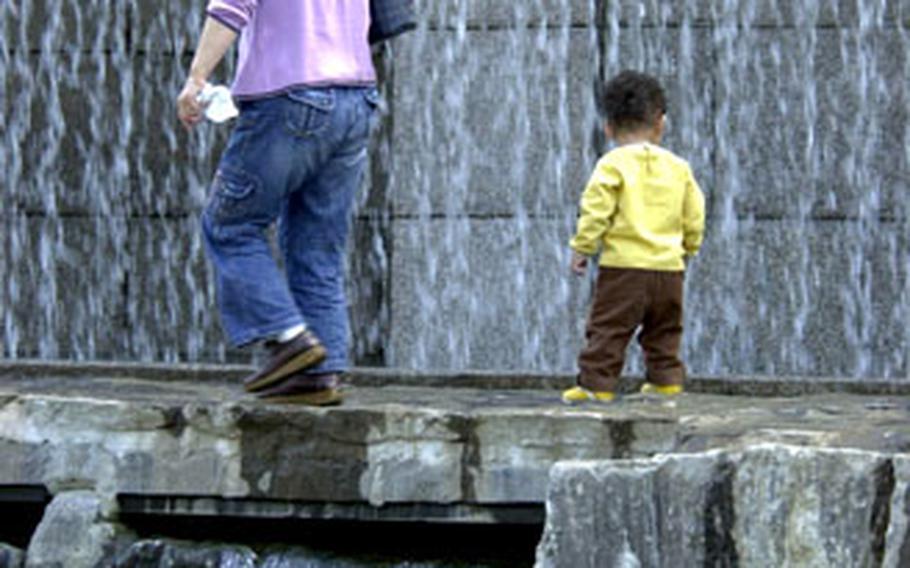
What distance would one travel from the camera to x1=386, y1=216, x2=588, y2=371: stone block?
340 inches

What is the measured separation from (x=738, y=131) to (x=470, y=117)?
1.13 metres

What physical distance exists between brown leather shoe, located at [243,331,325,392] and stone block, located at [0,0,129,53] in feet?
14.2

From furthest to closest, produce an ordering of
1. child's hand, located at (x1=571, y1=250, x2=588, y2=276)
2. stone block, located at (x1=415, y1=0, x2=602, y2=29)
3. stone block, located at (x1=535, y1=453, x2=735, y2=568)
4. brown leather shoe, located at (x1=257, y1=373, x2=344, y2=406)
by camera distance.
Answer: stone block, located at (x1=415, y1=0, x2=602, y2=29)
child's hand, located at (x1=571, y1=250, x2=588, y2=276)
brown leather shoe, located at (x1=257, y1=373, x2=344, y2=406)
stone block, located at (x1=535, y1=453, x2=735, y2=568)

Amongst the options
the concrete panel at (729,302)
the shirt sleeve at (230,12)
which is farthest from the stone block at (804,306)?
the shirt sleeve at (230,12)

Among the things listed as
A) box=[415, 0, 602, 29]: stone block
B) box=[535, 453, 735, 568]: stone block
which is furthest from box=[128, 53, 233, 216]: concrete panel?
box=[535, 453, 735, 568]: stone block

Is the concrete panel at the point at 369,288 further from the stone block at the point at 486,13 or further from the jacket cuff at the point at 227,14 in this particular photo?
the jacket cuff at the point at 227,14

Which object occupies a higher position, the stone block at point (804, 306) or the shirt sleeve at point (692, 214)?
the shirt sleeve at point (692, 214)

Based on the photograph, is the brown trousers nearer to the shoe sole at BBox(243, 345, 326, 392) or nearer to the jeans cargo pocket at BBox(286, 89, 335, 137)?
the shoe sole at BBox(243, 345, 326, 392)

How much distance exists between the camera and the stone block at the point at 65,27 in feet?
30.1

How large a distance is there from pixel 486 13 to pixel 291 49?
373 cm

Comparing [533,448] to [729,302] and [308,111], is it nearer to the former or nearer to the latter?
[308,111]

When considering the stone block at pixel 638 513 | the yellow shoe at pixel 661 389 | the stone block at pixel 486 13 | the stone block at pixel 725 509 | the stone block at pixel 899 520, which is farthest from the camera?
the stone block at pixel 486 13

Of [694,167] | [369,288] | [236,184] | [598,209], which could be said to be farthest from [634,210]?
[369,288]

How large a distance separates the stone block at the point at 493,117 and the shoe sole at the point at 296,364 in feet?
11.8
